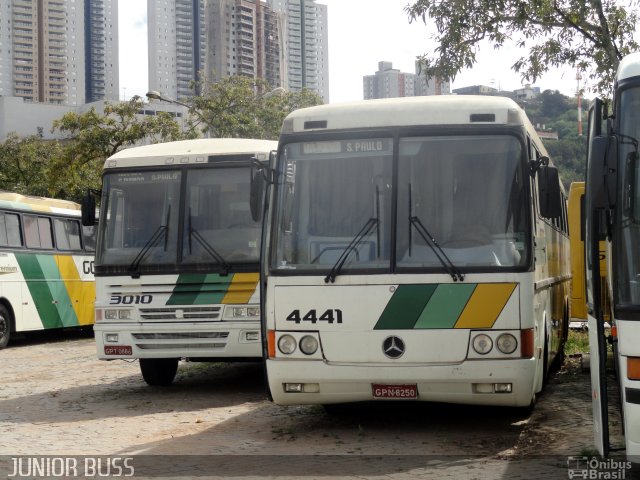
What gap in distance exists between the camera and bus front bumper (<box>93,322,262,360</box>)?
38.7 ft

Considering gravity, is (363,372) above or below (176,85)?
below

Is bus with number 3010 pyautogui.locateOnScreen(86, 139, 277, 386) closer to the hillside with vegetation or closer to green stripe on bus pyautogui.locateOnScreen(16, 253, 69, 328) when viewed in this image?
green stripe on bus pyautogui.locateOnScreen(16, 253, 69, 328)

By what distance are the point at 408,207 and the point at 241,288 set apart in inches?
146

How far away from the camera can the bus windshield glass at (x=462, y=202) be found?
8.55 metres

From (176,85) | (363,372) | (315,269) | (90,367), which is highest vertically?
(176,85)

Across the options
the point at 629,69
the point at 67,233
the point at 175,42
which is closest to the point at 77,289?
the point at 67,233

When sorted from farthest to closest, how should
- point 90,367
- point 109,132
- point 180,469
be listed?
point 109,132 → point 90,367 → point 180,469

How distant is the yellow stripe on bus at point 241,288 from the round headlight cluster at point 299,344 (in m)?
3.12

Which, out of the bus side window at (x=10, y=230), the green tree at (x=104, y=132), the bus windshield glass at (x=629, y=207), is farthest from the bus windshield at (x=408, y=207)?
the green tree at (x=104, y=132)

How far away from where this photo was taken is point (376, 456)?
26.3 ft

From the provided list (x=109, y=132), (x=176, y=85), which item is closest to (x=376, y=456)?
(x=109, y=132)

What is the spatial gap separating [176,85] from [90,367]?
317ft

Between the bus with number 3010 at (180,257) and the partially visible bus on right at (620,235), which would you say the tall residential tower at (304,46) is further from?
the partially visible bus on right at (620,235)

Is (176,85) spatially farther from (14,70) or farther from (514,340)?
(514,340)
